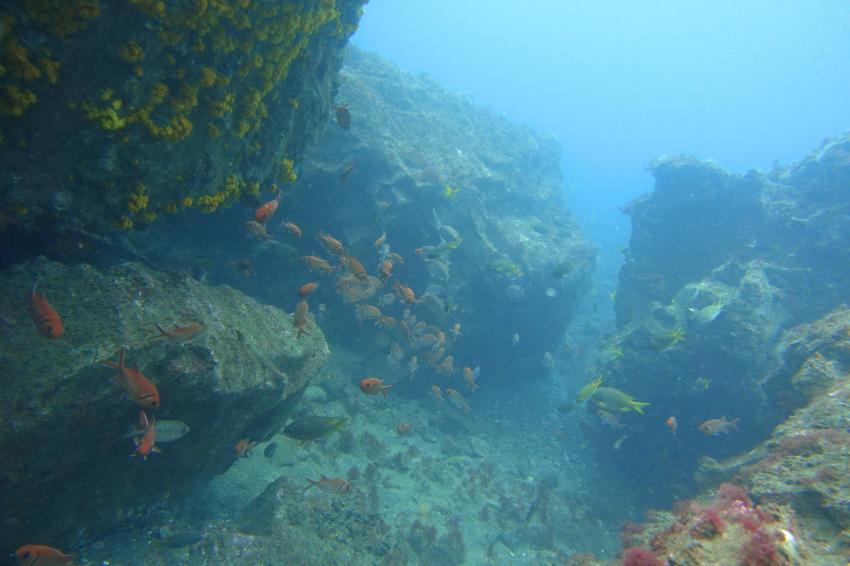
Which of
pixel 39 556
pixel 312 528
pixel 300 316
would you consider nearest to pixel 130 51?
pixel 300 316

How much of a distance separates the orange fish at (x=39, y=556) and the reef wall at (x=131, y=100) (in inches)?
125

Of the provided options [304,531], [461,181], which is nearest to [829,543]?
[304,531]

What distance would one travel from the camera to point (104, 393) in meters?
4.06

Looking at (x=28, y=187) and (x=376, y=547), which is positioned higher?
(x=28, y=187)

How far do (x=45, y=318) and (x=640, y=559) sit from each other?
237 inches

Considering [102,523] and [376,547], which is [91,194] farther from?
[376,547]

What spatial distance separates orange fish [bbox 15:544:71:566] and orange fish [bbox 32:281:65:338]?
1895 millimetres

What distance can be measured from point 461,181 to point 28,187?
13327 millimetres

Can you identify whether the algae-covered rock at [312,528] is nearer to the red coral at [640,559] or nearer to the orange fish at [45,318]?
the orange fish at [45,318]

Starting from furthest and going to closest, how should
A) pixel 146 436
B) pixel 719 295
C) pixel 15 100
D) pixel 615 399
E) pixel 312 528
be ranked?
pixel 719 295, pixel 615 399, pixel 312 528, pixel 146 436, pixel 15 100

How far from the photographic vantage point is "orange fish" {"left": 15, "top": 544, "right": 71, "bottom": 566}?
11.7 ft

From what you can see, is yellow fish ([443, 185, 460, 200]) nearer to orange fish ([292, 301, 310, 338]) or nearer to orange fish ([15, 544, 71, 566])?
orange fish ([292, 301, 310, 338])

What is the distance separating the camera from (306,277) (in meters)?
11.8

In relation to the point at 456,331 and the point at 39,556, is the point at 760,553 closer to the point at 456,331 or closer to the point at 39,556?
the point at 39,556
